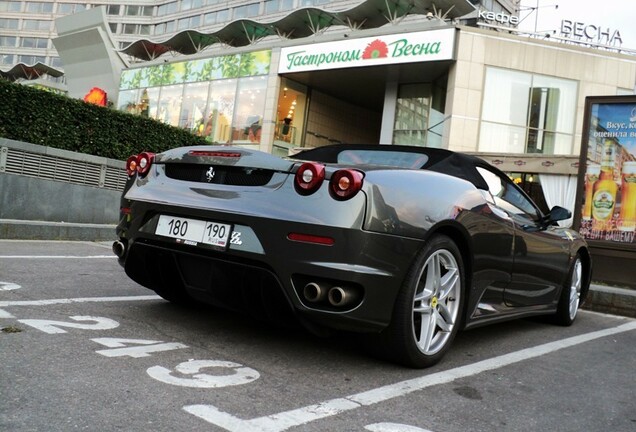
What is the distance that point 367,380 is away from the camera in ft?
9.12

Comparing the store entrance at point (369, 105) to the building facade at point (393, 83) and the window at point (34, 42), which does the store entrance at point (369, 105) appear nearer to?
the building facade at point (393, 83)

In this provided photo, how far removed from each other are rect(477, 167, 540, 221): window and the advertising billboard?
166 inches

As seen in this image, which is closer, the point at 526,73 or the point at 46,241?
the point at 46,241

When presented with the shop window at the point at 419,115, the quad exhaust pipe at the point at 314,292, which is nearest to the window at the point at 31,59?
the shop window at the point at 419,115

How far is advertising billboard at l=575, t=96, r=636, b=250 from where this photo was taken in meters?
8.12

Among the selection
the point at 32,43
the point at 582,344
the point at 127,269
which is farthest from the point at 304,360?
the point at 32,43

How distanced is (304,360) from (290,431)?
0.99 meters

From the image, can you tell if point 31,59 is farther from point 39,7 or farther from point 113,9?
point 113,9

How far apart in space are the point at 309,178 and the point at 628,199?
6905 mm

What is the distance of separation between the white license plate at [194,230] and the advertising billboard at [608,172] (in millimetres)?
6641

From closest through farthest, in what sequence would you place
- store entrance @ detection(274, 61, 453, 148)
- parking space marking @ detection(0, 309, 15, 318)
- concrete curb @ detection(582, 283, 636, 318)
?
1. parking space marking @ detection(0, 309, 15, 318)
2. concrete curb @ detection(582, 283, 636, 318)
3. store entrance @ detection(274, 61, 453, 148)

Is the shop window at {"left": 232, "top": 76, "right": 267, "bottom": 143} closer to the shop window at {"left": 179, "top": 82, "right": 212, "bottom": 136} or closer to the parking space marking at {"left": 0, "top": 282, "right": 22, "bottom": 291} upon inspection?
the shop window at {"left": 179, "top": 82, "right": 212, "bottom": 136}

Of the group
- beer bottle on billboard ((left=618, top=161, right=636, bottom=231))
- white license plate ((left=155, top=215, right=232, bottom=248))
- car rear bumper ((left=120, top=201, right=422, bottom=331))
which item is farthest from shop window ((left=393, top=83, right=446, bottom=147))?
car rear bumper ((left=120, top=201, right=422, bottom=331))

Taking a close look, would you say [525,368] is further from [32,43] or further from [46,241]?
[32,43]
